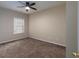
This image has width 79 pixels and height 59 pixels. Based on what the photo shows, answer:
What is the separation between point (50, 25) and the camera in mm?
4672

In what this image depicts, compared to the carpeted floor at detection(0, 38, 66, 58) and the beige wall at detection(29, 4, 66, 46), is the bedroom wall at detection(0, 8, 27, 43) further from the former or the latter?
the beige wall at detection(29, 4, 66, 46)

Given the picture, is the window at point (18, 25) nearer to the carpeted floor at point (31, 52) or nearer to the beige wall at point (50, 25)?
the beige wall at point (50, 25)

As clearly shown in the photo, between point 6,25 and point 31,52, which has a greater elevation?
point 6,25

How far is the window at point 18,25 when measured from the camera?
5668 millimetres

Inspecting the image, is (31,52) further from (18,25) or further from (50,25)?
(18,25)

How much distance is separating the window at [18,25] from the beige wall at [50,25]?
0.92 meters

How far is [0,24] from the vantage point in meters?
4.48

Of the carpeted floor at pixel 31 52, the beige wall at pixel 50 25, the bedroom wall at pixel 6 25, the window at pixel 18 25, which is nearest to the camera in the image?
the carpeted floor at pixel 31 52

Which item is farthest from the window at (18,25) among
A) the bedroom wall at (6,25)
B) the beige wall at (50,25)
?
the beige wall at (50,25)

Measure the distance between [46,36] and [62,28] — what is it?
143cm

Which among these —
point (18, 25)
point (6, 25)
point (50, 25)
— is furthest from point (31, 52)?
point (18, 25)

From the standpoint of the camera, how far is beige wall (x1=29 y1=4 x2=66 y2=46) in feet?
13.2

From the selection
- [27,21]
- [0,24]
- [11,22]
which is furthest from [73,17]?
[27,21]

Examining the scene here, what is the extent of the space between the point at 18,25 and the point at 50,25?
2.91 m
